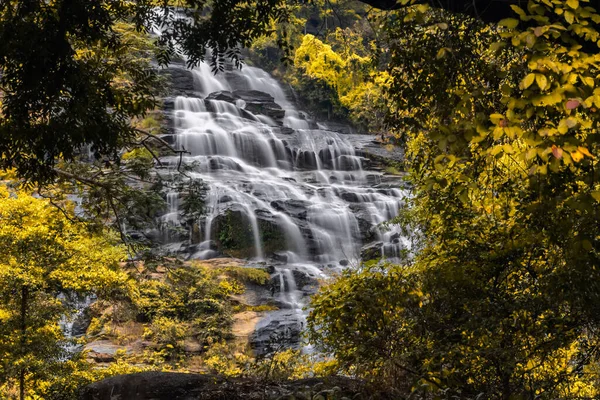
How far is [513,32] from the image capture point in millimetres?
2615

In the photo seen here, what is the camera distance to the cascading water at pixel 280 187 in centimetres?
2038

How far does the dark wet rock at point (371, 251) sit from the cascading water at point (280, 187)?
0.25 meters

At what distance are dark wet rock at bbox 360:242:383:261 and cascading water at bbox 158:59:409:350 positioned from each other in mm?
246

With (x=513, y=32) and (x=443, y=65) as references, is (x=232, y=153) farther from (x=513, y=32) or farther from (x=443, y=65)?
(x=513, y=32)

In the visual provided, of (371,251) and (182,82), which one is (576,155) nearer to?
(371,251)

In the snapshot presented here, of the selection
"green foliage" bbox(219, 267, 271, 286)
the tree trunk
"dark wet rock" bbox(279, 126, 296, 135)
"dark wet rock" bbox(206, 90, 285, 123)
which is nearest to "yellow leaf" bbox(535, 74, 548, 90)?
the tree trunk

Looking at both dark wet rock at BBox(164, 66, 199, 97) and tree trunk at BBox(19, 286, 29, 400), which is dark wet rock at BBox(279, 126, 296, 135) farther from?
tree trunk at BBox(19, 286, 29, 400)

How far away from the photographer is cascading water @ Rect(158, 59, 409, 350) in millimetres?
20375

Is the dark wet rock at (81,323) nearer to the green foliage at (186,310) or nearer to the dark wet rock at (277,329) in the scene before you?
the green foliage at (186,310)

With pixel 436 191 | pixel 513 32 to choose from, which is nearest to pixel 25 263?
pixel 436 191

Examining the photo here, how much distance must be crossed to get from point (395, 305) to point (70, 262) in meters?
7.40

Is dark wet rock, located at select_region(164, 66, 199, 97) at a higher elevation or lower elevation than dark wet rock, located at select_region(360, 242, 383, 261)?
higher

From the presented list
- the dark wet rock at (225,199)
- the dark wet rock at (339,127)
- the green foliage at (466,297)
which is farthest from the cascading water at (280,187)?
the green foliage at (466,297)

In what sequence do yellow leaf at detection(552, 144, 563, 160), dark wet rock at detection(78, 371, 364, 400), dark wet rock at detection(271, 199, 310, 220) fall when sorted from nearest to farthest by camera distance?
yellow leaf at detection(552, 144, 563, 160) → dark wet rock at detection(78, 371, 364, 400) → dark wet rock at detection(271, 199, 310, 220)
